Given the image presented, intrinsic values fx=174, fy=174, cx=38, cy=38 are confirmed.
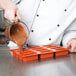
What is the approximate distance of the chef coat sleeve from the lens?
1039mm

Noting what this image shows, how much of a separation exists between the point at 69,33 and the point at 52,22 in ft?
0.41

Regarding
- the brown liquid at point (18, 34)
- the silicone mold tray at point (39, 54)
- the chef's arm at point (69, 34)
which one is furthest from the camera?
the chef's arm at point (69, 34)

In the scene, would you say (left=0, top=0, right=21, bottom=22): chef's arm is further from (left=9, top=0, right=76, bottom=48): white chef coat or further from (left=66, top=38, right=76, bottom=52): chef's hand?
(left=66, top=38, right=76, bottom=52): chef's hand

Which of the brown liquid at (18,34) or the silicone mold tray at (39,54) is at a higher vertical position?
the brown liquid at (18,34)

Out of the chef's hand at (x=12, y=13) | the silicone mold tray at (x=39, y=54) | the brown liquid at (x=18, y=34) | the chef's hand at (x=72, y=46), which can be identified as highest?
the chef's hand at (x=12, y=13)

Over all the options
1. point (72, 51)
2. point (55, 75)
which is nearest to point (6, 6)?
point (72, 51)

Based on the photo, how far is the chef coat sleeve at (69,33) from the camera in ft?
3.41

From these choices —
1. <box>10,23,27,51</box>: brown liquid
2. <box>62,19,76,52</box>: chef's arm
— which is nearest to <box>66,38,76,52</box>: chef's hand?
<box>62,19,76,52</box>: chef's arm

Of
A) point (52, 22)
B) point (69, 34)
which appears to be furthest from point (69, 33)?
point (52, 22)

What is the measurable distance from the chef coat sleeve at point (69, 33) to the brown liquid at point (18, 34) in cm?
28

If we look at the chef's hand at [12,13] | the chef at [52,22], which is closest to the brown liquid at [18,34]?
the chef's hand at [12,13]

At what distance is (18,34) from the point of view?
903 mm

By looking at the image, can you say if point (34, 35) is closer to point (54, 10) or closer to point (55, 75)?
point (54, 10)

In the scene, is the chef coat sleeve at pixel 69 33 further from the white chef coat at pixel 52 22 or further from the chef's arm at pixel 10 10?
the chef's arm at pixel 10 10
